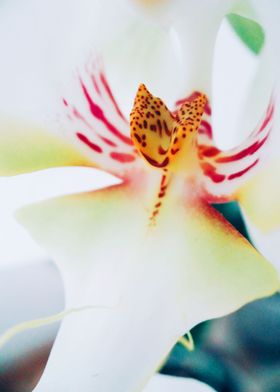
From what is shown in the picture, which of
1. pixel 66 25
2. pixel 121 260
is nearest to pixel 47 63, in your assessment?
pixel 66 25

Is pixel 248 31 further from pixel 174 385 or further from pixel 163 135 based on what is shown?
pixel 174 385

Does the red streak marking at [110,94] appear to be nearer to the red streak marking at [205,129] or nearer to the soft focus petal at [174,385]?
the red streak marking at [205,129]

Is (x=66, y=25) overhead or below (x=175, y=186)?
overhead

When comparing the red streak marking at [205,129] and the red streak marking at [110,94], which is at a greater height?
the red streak marking at [110,94]

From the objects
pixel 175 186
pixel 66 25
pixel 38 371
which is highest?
pixel 66 25

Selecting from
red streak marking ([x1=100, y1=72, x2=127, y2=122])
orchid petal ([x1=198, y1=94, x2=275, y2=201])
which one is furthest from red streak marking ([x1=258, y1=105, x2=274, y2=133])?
red streak marking ([x1=100, y1=72, x2=127, y2=122])

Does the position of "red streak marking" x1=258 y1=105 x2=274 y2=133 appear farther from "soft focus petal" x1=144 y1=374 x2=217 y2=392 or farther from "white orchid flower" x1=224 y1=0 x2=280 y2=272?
"soft focus petal" x1=144 y1=374 x2=217 y2=392

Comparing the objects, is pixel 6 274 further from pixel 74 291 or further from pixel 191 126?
pixel 191 126

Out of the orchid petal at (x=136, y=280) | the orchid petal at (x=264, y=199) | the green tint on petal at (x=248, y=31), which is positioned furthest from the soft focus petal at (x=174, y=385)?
the green tint on petal at (x=248, y=31)
